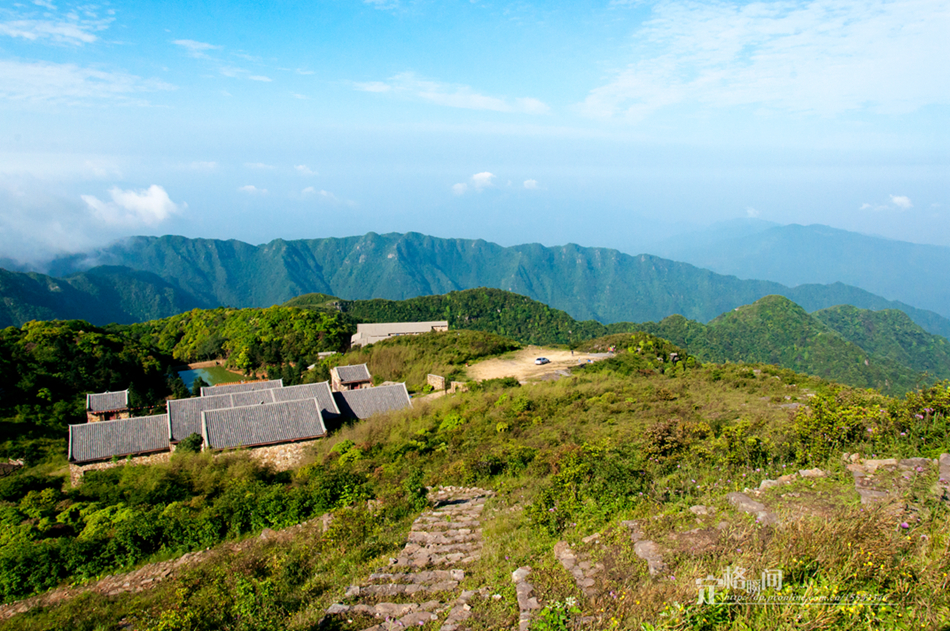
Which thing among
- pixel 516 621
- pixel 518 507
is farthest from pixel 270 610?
pixel 518 507

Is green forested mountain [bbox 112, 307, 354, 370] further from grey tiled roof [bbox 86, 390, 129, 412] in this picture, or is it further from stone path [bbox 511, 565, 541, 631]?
stone path [bbox 511, 565, 541, 631]

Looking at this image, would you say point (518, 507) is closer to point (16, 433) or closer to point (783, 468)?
point (783, 468)

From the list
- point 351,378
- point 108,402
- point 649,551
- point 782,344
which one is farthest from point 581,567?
point 782,344

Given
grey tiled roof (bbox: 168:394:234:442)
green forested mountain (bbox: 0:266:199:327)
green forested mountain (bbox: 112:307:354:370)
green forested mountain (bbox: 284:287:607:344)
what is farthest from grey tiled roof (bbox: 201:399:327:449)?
green forested mountain (bbox: 0:266:199:327)

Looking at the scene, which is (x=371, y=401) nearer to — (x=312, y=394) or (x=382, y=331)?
(x=312, y=394)

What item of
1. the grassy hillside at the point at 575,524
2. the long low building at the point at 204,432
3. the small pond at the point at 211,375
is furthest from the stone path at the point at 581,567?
the small pond at the point at 211,375

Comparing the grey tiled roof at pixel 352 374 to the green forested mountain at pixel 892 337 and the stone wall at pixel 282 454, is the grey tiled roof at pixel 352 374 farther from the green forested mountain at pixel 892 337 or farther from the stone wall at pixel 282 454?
the green forested mountain at pixel 892 337
